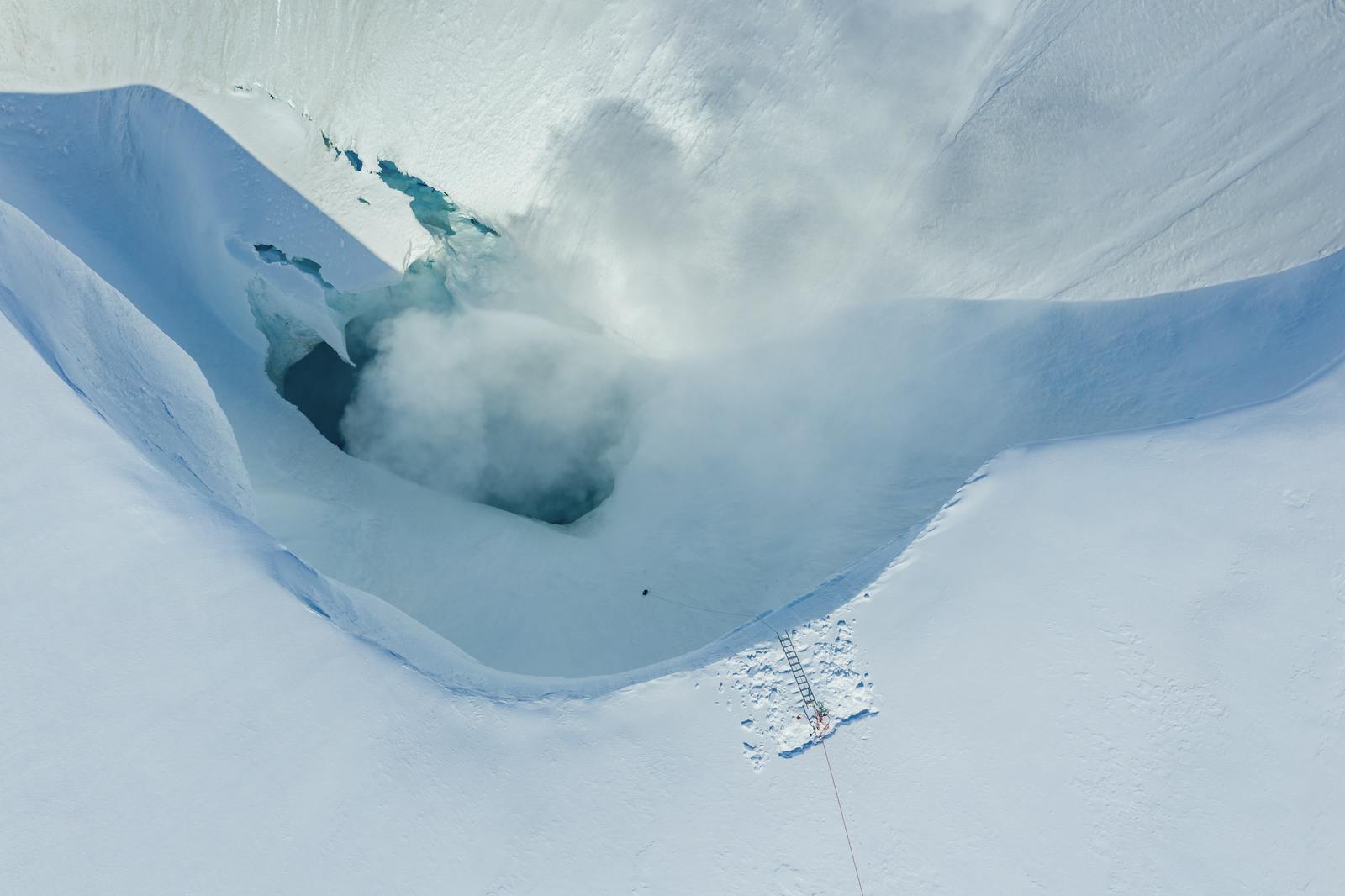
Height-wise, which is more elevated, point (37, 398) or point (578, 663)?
point (37, 398)

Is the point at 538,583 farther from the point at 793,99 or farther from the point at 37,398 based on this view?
the point at 793,99

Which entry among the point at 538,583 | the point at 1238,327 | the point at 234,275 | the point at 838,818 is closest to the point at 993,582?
the point at 838,818

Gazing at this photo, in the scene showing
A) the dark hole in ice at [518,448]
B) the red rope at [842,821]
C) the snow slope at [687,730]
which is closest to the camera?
the snow slope at [687,730]

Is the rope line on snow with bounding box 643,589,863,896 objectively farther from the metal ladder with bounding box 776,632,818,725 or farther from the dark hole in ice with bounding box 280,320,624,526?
the dark hole in ice with bounding box 280,320,624,526

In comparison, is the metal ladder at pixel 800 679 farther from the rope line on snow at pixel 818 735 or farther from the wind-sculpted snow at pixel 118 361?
the wind-sculpted snow at pixel 118 361

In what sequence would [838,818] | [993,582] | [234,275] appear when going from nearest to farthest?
[838,818] → [993,582] → [234,275]

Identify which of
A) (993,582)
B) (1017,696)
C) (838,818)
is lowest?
(838,818)

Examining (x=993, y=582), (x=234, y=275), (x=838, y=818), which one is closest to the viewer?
(x=838, y=818)

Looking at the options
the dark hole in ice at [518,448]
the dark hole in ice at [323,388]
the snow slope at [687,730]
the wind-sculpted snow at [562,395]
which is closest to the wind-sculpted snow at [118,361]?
the snow slope at [687,730]
